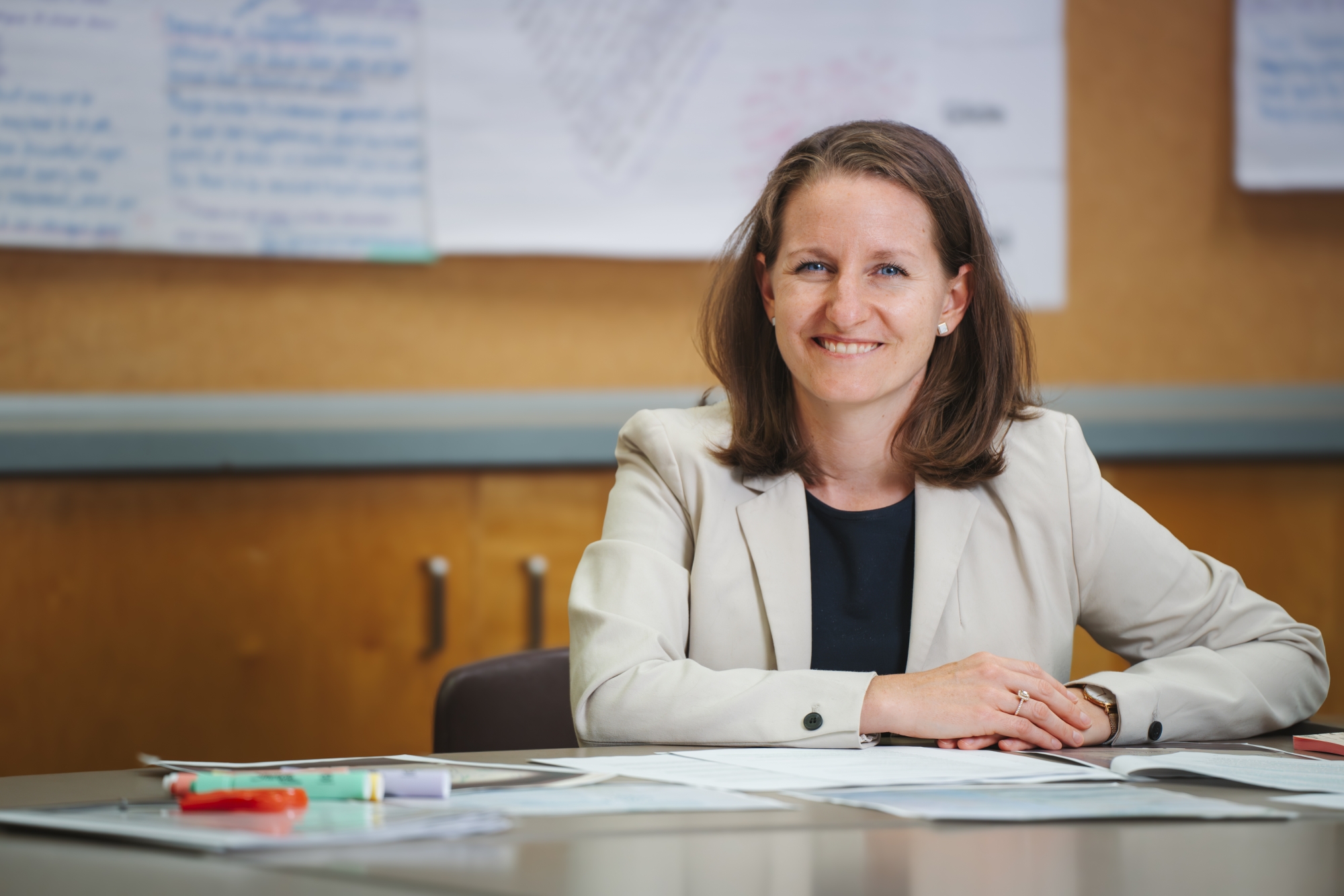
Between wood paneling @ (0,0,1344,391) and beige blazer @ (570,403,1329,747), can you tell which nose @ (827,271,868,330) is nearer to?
beige blazer @ (570,403,1329,747)

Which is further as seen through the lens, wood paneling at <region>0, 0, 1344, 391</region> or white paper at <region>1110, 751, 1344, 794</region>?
wood paneling at <region>0, 0, 1344, 391</region>

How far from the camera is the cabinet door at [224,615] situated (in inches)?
88.7

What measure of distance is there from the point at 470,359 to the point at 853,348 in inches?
48.7

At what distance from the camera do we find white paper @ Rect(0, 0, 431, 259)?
7.59 ft

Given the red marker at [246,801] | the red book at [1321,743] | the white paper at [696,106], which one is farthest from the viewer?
the white paper at [696,106]

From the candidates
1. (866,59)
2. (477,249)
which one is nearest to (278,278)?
(477,249)

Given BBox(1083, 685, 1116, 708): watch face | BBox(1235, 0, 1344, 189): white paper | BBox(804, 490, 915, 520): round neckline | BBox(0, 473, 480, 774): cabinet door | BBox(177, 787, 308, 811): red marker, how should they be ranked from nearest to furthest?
BBox(177, 787, 308, 811): red marker < BBox(1083, 685, 1116, 708): watch face < BBox(804, 490, 915, 520): round neckline < BBox(0, 473, 480, 774): cabinet door < BBox(1235, 0, 1344, 189): white paper

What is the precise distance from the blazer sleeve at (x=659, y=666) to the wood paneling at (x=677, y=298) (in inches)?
43.0

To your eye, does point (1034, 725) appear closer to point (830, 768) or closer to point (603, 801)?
point (830, 768)

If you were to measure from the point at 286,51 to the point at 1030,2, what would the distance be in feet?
4.98

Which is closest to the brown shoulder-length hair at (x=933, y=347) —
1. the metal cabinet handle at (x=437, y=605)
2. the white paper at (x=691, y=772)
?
the white paper at (x=691, y=772)

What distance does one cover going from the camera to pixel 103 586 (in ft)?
7.46

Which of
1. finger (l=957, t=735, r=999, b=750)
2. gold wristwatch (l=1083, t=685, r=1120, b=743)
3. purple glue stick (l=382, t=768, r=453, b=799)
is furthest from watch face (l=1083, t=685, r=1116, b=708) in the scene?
purple glue stick (l=382, t=768, r=453, b=799)

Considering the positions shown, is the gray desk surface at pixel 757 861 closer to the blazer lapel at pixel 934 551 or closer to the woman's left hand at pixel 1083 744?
the woman's left hand at pixel 1083 744
